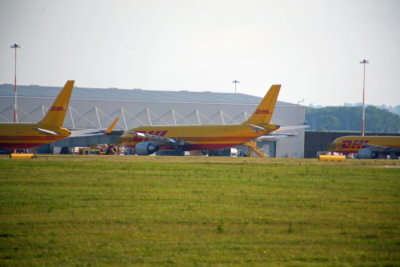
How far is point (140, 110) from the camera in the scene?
97.5 m

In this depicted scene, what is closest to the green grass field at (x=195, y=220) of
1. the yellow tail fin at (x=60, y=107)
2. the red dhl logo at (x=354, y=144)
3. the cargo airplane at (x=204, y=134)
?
the yellow tail fin at (x=60, y=107)

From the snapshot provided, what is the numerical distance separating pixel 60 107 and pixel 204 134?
20236 mm

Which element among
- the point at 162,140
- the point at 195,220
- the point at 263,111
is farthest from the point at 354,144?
the point at 195,220

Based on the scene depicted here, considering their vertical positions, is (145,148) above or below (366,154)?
above

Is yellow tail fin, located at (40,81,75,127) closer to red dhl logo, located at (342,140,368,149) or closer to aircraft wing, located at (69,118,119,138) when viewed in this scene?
aircraft wing, located at (69,118,119,138)

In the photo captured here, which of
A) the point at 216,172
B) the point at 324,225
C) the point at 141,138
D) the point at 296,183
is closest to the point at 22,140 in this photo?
the point at 141,138

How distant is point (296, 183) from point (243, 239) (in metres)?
13.7

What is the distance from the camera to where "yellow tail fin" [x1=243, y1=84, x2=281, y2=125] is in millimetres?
67188

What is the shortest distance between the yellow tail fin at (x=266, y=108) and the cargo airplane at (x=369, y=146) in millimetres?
15094

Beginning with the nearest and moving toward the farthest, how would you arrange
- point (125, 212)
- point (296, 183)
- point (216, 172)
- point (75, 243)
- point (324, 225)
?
point (75, 243) → point (324, 225) → point (125, 212) → point (296, 183) → point (216, 172)

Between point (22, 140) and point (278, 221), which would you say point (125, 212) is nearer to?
point (278, 221)

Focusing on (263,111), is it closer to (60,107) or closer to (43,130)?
(60,107)

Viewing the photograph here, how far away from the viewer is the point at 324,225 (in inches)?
788

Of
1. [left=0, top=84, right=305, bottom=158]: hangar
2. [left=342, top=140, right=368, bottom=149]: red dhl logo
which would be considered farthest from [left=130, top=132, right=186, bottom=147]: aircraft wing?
[left=342, top=140, right=368, bottom=149]: red dhl logo
